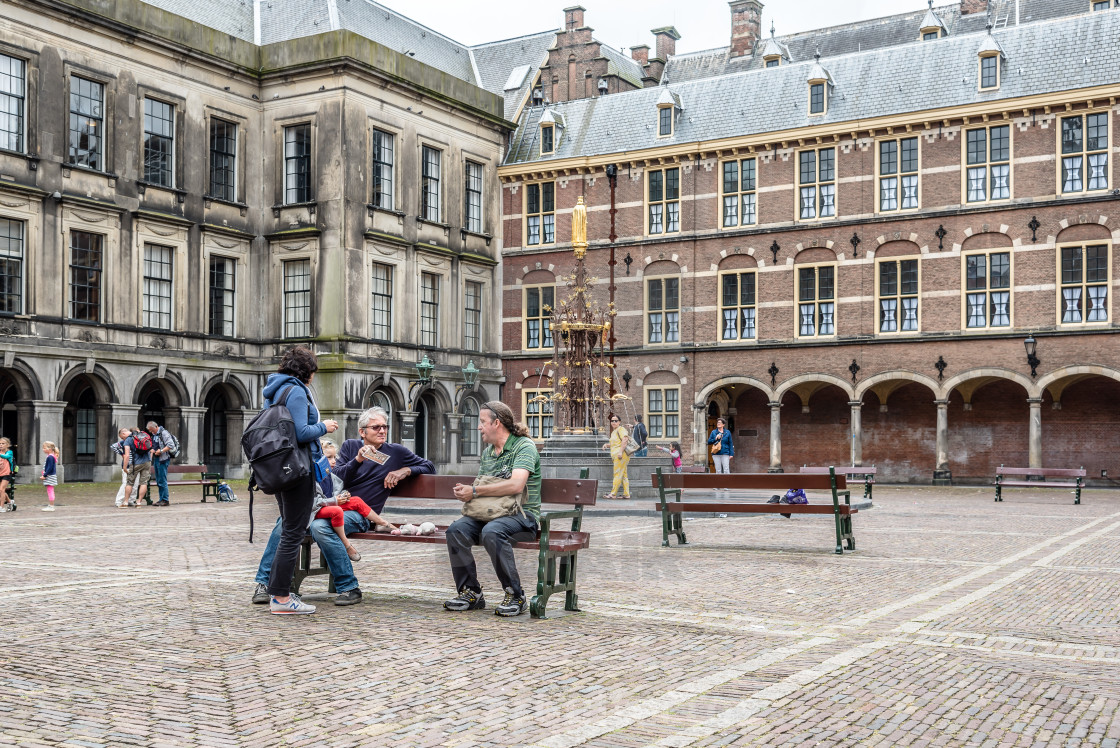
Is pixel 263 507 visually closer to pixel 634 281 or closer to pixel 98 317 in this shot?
pixel 98 317

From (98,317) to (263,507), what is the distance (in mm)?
11538

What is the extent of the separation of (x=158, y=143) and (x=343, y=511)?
26.8 m

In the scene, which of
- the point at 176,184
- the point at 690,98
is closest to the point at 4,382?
the point at 176,184

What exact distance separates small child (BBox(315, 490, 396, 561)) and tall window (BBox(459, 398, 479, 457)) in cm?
2992

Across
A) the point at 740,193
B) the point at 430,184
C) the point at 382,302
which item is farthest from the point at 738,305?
the point at 382,302

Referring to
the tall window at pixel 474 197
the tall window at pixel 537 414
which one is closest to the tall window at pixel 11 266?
the tall window at pixel 474 197

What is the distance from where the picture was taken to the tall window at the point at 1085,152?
3234 cm

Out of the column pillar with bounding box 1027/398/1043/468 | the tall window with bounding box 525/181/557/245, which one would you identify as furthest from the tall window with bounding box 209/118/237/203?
the column pillar with bounding box 1027/398/1043/468

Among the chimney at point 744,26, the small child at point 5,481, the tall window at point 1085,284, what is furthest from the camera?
the chimney at point 744,26

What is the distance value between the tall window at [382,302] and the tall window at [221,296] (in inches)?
166

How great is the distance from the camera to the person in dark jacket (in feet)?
26.5

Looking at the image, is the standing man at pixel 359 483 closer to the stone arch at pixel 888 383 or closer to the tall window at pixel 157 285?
the tall window at pixel 157 285

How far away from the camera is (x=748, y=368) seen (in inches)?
1468

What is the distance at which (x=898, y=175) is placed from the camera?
3522cm
